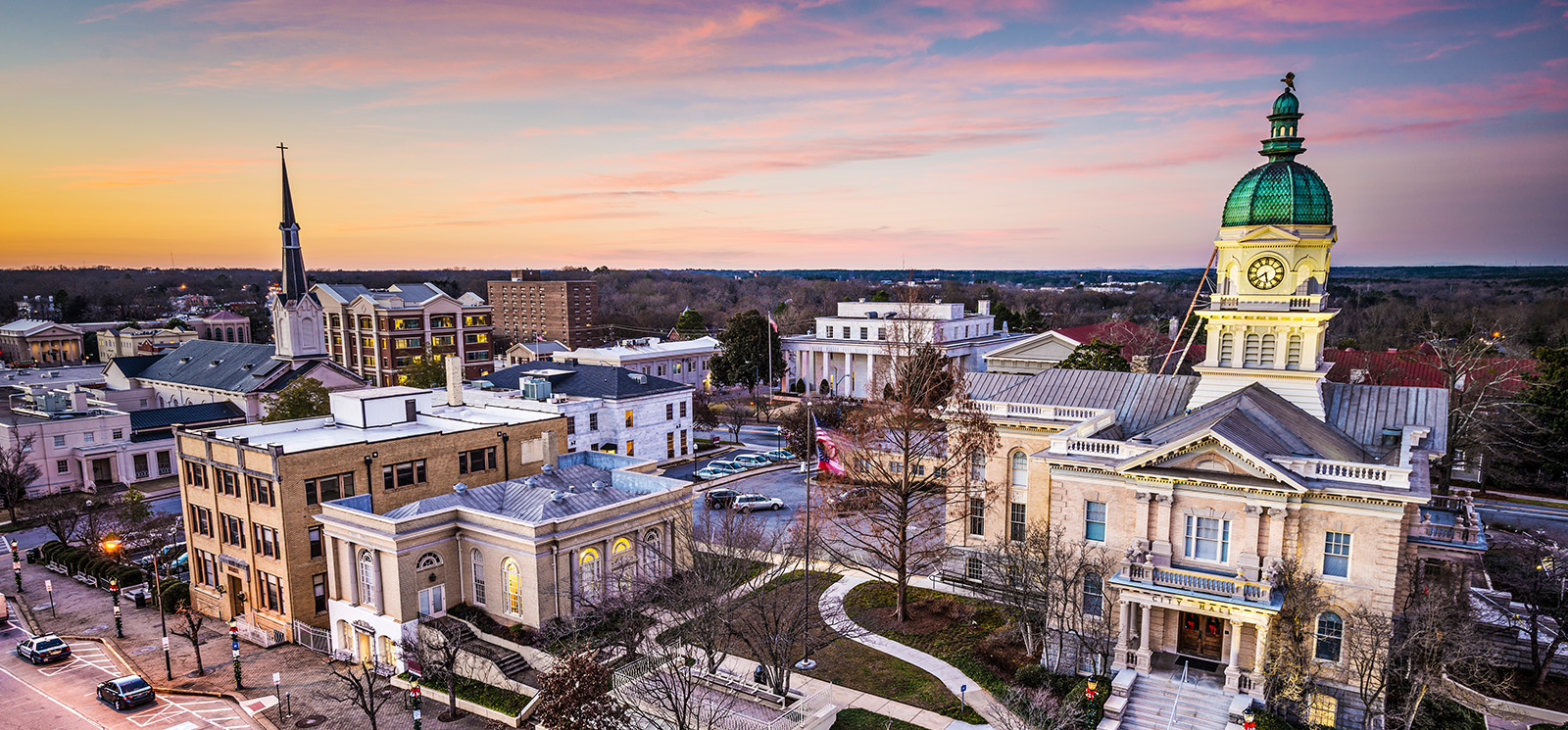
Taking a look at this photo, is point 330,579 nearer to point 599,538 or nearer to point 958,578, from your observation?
point 599,538

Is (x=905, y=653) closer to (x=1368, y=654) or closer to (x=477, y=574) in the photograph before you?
(x=1368, y=654)

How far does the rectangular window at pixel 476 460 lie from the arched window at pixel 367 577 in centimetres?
773

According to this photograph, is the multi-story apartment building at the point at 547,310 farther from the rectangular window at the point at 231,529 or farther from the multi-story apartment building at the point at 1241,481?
the multi-story apartment building at the point at 1241,481

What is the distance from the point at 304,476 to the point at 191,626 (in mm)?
7735

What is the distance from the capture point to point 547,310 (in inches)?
6309

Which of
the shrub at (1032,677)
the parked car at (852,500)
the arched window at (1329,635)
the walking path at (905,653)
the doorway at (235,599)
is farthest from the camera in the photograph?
the doorway at (235,599)

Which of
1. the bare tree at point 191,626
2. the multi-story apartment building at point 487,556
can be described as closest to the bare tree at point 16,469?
the bare tree at point 191,626

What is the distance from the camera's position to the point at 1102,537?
113 feet

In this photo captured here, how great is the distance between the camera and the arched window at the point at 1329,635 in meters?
29.7

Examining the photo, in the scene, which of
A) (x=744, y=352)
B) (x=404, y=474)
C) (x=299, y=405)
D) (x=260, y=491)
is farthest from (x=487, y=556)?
(x=744, y=352)

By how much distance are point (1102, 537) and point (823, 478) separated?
1330 cm

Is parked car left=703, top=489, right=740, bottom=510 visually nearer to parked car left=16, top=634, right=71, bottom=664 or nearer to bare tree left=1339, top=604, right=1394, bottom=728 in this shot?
parked car left=16, top=634, right=71, bottom=664

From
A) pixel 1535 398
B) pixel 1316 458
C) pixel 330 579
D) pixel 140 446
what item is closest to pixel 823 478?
pixel 1316 458

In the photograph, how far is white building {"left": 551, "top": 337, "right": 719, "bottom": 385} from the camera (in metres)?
95.0
